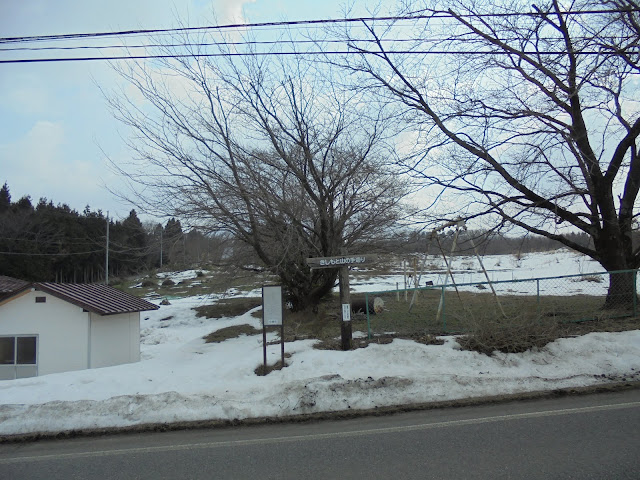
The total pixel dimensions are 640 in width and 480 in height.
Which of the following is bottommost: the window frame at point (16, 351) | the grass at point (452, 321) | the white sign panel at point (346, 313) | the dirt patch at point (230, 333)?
the window frame at point (16, 351)

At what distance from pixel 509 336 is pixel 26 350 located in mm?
15327

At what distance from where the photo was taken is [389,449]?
5.18 meters

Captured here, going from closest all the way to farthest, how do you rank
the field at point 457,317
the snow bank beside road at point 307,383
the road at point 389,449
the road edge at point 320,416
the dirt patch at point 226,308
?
the road at point 389,449
the road edge at point 320,416
the snow bank beside road at point 307,383
the field at point 457,317
the dirt patch at point 226,308

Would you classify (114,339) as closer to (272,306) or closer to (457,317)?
(272,306)

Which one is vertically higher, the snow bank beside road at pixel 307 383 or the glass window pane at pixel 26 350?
the snow bank beside road at pixel 307 383

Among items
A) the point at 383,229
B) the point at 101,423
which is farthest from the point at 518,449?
the point at 383,229

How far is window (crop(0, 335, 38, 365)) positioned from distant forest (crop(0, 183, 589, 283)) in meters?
4.17

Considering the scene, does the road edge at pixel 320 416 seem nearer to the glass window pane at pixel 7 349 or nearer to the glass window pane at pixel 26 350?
the glass window pane at pixel 26 350

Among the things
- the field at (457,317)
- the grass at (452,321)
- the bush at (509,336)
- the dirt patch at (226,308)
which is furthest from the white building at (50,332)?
the bush at (509,336)

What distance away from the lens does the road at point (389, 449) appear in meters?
4.52

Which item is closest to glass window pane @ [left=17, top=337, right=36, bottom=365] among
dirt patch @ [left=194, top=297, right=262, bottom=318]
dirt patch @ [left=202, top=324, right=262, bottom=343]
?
dirt patch @ [left=202, top=324, right=262, bottom=343]

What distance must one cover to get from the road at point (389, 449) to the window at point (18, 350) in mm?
11162

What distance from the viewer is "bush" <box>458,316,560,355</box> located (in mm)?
8906

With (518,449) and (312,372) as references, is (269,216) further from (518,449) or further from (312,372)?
(518,449)
